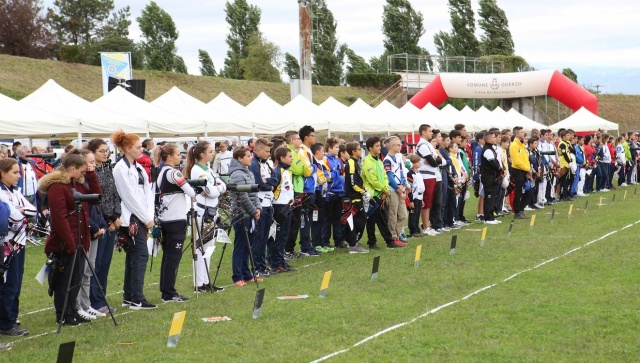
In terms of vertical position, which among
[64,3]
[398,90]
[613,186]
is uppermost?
[64,3]

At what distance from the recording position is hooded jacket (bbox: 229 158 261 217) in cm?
1204

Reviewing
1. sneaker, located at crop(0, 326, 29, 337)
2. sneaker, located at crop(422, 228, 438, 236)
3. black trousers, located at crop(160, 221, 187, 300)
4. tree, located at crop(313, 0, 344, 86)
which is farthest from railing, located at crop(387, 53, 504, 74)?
sneaker, located at crop(0, 326, 29, 337)

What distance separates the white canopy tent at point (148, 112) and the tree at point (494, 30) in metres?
59.1

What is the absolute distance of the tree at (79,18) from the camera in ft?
233

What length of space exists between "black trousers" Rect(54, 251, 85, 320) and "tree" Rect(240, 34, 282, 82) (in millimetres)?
61562

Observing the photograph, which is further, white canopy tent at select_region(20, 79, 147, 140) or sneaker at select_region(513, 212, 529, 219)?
white canopy tent at select_region(20, 79, 147, 140)

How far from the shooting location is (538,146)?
24.3m

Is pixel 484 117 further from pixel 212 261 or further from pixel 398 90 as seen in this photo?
pixel 212 261

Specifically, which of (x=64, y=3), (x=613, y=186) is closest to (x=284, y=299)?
(x=613, y=186)

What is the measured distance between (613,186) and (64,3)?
52529mm

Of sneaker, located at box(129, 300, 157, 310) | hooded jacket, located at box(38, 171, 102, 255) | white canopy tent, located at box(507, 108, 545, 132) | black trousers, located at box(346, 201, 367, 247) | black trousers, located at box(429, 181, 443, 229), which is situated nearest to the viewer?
hooded jacket, located at box(38, 171, 102, 255)

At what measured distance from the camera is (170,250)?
10.8 m

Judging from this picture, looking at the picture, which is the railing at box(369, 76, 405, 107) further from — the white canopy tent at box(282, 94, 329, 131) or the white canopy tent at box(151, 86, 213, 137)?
the white canopy tent at box(151, 86, 213, 137)

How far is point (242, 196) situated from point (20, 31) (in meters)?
51.5
